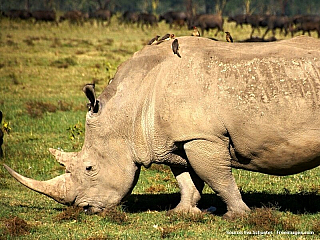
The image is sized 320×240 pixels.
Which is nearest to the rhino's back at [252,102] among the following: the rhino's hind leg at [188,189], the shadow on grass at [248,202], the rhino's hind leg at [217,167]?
the rhino's hind leg at [217,167]

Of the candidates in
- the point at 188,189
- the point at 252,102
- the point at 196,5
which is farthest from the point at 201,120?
the point at 196,5

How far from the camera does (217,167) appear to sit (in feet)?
22.6

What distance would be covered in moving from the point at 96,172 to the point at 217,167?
54.3 inches

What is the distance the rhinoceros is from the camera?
6664mm

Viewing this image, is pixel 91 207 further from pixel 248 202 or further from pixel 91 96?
pixel 248 202

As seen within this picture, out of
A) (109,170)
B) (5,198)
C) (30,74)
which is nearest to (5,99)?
(30,74)

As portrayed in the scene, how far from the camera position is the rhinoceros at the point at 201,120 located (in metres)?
6.66

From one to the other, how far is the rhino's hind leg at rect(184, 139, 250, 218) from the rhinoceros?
1 centimetres

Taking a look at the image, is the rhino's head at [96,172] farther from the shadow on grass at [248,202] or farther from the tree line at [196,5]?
the tree line at [196,5]

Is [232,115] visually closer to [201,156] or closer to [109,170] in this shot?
[201,156]

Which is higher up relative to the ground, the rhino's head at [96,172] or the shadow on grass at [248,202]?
the rhino's head at [96,172]

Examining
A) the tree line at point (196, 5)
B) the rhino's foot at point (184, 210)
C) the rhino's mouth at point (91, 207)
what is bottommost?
the tree line at point (196, 5)

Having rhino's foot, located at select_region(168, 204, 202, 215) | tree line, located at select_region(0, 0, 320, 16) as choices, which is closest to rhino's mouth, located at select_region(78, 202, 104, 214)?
rhino's foot, located at select_region(168, 204, 202, 215)

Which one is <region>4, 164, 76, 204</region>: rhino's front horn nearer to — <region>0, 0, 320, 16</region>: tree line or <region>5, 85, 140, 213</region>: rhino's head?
<region>5, 85, 140, 213</region>: rhino's head
